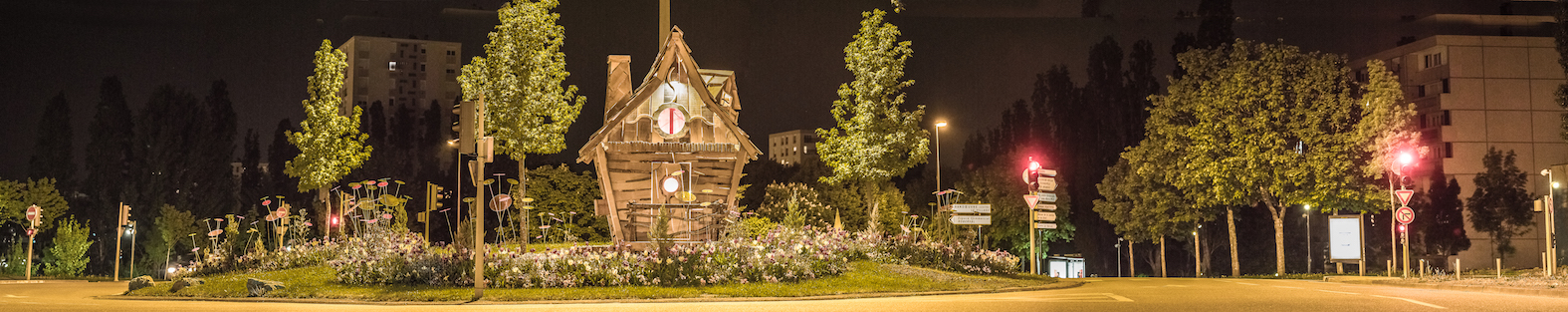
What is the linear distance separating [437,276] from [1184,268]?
2390 inches

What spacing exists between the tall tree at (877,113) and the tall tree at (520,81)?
10.9 m

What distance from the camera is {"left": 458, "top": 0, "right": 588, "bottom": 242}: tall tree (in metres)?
39.1

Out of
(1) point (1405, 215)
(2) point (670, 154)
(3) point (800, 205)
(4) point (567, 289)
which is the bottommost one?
(4) point (567, 289)

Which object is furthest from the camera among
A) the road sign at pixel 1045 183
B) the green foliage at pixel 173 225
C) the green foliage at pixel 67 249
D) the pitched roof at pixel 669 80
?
the green foliage at pixel 173 225

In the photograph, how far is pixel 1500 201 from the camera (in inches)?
2354

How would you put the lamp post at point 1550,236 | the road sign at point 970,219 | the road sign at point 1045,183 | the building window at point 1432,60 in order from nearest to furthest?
the road sign at point 970,219, the road sign at point 1045,183, the lamp post at point 1550,236, the building window at point 1432,60

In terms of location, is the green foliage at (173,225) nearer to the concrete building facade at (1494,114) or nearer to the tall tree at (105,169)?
the tall tree at (105,169)

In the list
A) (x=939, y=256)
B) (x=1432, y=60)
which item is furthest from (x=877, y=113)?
(x=1432, y=60)

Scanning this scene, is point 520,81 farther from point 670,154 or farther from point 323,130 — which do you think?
point 670,154

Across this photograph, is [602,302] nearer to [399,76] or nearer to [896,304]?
[896,304]

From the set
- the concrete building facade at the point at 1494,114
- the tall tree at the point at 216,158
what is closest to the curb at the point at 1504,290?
the concrete building facade at the point at 1494,114

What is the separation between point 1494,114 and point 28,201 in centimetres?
8156

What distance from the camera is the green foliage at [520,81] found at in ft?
128

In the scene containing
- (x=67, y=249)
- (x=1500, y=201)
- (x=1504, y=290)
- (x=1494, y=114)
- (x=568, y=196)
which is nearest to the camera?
(x=1504, y=290)
